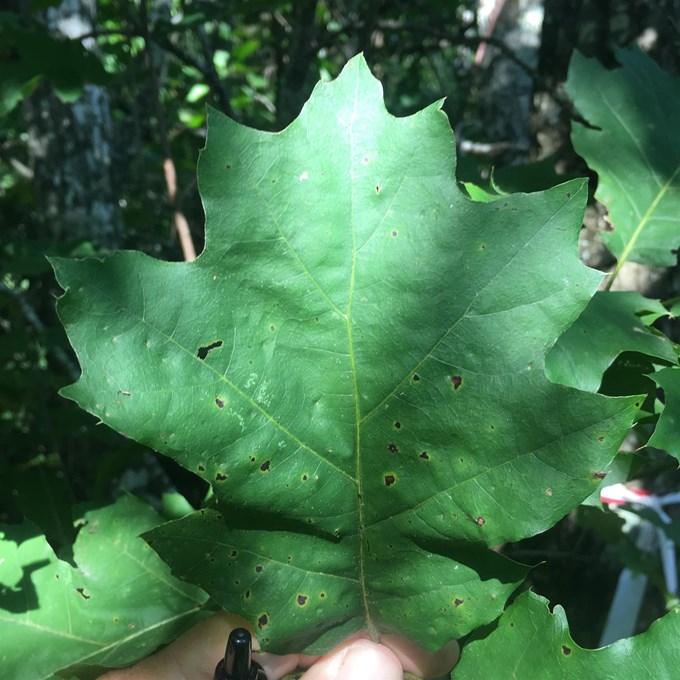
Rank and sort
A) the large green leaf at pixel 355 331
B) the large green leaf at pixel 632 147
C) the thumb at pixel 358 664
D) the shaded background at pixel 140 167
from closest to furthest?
the large green leaf at pixel 355 331 → the thumb at pixel 358 664 → the large green leaf at pixel 632 147 → the shaded background at pixel 140 167

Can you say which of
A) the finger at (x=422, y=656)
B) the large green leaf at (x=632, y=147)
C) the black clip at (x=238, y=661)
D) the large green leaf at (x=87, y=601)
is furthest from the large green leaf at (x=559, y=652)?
the large green leaf at (x=632, y=147)

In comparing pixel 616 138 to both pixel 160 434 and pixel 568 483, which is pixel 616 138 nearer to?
pixel 568 483

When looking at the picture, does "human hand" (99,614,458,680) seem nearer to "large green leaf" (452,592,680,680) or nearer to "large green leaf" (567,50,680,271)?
"large green leaf" (452,592,680,680)

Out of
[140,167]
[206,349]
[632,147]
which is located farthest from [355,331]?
[140,167]

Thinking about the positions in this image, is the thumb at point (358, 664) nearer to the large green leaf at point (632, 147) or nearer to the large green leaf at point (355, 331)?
the large green leaf at point (355, 331)

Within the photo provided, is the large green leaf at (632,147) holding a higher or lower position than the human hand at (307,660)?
higher

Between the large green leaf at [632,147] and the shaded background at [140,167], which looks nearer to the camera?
the large green leaf at [632,147]

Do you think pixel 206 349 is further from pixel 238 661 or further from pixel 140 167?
pixel 140 167
